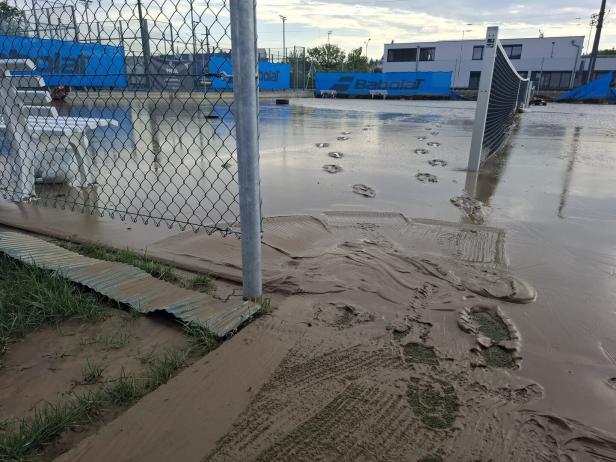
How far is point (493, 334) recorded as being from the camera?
2.10 m

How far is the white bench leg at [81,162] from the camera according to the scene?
14.1 feet

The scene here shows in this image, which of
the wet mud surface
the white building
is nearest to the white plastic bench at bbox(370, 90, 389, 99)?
the white building

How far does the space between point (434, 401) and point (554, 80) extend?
186ft

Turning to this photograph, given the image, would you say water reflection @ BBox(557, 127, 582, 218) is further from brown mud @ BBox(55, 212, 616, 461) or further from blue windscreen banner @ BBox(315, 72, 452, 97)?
blue windscreen banner @ BBox(315, 72, 452, 97)

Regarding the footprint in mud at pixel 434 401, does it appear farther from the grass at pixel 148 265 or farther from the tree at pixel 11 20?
the tree at pixel 11 20

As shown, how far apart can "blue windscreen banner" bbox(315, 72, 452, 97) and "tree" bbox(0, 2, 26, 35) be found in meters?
34.1

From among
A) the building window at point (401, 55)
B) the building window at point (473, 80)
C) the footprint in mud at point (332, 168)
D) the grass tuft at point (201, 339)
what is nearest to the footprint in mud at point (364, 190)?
the footprint in mud at point (332, 168)

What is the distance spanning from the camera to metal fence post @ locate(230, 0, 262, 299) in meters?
1.77

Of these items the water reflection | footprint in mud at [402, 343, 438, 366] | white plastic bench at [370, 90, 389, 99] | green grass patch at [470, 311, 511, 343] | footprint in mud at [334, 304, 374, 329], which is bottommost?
green grass patch at [470, 311, 511, 343]

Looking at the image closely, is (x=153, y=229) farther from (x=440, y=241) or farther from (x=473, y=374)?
(x=473, y=374)

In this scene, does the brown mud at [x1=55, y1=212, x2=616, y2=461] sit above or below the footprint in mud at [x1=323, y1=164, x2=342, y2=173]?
below

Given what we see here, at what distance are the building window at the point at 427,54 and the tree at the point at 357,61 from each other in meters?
18.8

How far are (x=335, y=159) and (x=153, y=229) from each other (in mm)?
3644

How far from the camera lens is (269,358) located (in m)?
1.85
